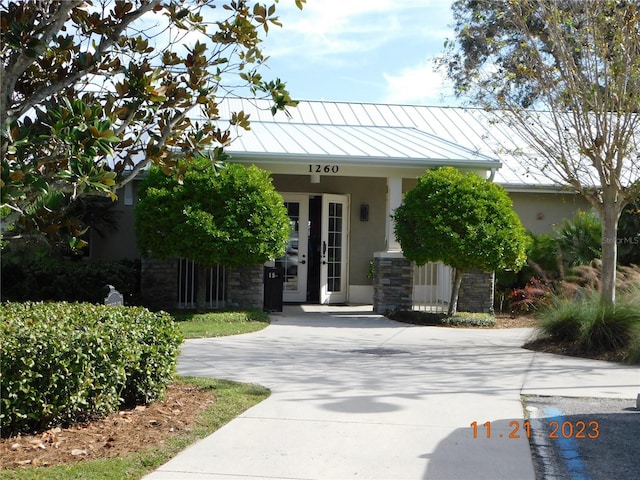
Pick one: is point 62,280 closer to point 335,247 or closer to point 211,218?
point 211,218

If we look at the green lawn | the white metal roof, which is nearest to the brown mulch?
the green lawn

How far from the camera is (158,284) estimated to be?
49.6 ft

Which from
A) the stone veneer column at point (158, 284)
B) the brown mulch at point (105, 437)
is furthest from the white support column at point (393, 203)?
the brown mulch at point (105, 437)

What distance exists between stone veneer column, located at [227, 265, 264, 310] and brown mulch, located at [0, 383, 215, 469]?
8.22 metres

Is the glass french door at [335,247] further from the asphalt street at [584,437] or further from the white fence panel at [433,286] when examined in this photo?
the asphalt street at [584,437]

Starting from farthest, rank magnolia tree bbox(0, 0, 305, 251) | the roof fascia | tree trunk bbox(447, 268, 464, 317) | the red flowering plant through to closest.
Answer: the roof fascia
tree trunk bbox(447, 268, 464, 317)
the red flowering plant
magnolia tree bbox(0, 0, 305, 251)

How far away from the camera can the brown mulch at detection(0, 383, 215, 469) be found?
529 centimetres

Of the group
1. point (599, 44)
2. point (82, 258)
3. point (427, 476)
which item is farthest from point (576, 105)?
point (82, 258)

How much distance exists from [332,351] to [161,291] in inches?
212

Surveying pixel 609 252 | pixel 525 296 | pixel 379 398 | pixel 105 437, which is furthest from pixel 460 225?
pixel 105 437

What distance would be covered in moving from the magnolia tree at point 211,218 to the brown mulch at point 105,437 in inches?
263

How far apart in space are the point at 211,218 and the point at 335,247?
490 centimetres

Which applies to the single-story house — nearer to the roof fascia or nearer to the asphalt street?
the roof fascia

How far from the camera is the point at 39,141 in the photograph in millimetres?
5375
